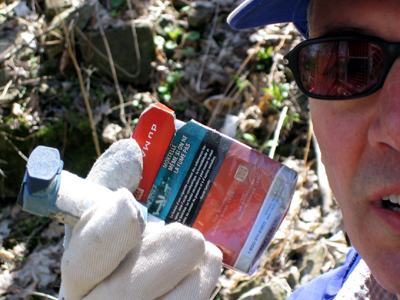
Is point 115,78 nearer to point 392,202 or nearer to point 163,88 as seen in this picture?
point 163,88

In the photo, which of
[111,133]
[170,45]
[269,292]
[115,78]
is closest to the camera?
[269,292]

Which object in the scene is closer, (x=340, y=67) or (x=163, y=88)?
(x=340, y=67)

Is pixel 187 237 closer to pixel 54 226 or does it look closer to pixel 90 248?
pixel 90 248

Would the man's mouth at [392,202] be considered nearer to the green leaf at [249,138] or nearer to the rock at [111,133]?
the green leaf at [249,138]

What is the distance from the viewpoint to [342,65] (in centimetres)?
111

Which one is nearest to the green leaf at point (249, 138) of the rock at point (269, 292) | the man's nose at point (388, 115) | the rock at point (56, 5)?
the rock at point (269, 292)

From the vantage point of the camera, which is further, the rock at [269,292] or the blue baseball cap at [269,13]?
the rock at [269,292]

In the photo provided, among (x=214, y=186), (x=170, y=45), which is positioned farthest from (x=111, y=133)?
(x=214, y=186)

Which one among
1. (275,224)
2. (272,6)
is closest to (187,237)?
(275,224)

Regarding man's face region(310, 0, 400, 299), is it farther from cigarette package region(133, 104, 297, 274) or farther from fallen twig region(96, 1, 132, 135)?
fallen twig region(96, 1, 132, 135)

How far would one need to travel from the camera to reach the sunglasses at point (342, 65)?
3.32 feet

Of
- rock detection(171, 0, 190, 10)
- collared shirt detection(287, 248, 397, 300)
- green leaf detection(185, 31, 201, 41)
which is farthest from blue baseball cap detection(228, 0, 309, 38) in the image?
rock detection(171, 0, 190, 10)

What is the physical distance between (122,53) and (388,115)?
285cm

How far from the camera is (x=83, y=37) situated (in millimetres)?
3494
